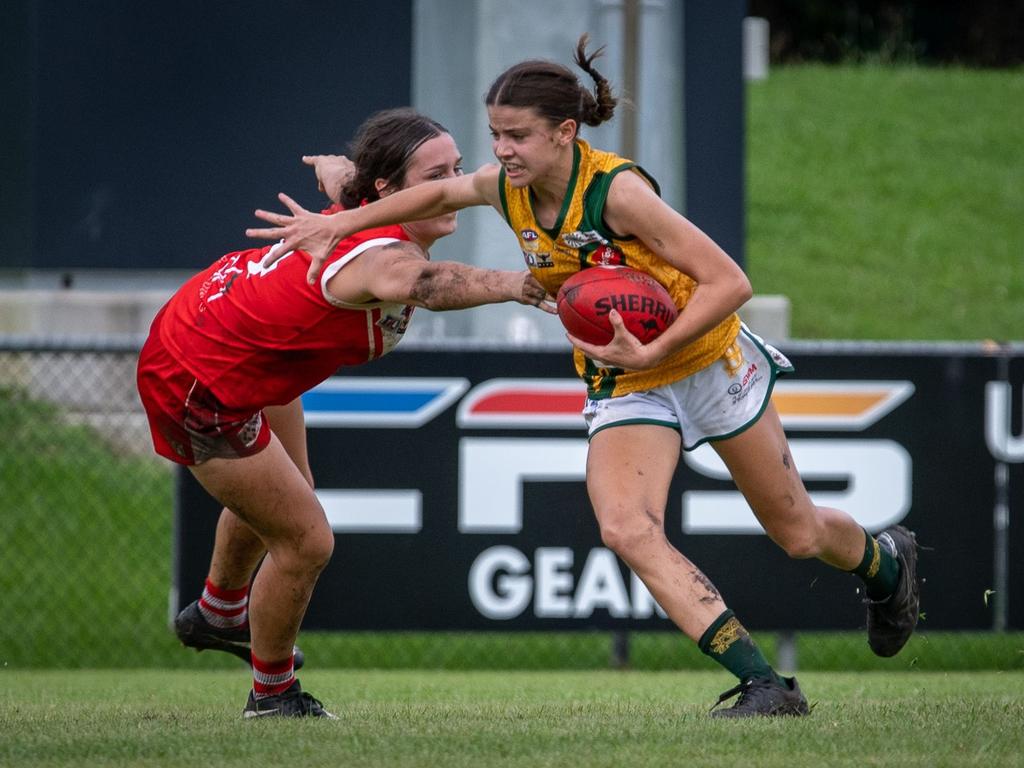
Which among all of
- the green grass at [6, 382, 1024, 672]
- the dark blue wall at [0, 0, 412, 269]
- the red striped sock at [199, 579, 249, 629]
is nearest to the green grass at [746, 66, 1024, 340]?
the dark blue wall at [0, 0, 412, 269]

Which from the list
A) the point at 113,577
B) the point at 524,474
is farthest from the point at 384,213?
the point at 113,577

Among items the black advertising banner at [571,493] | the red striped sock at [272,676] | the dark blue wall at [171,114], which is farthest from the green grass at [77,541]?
the red striped sock at [272,676]

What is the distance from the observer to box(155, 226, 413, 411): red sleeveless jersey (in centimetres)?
502

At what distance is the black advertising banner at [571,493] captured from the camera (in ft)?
26.2

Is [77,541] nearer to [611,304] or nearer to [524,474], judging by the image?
[524,474]

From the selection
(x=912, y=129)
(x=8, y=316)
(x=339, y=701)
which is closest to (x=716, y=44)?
(x=8, y=316)

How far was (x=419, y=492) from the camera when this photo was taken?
8.00m

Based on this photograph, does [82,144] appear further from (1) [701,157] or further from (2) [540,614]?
(2) [540,614]

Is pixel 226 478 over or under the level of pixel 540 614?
over

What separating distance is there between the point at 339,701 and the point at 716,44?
229 inches

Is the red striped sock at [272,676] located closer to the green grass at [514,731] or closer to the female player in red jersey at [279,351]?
the female player in red jersey at [279,351]

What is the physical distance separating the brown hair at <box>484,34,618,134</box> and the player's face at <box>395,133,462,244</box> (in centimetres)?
40

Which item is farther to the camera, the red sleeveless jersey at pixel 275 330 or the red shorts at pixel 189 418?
the red shorts at pixel 189 418

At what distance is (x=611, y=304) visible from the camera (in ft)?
15.6
